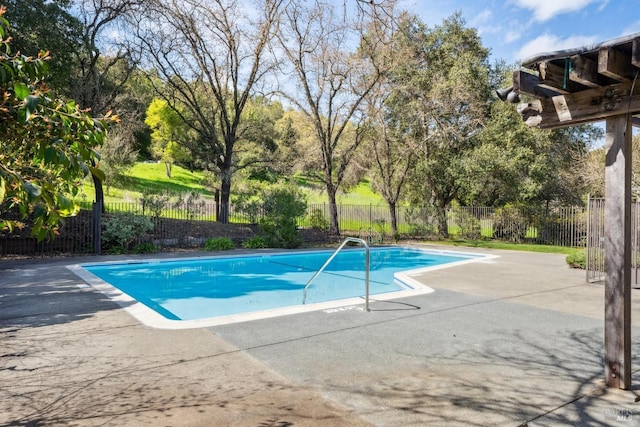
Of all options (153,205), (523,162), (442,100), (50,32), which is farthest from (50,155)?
(523,162)

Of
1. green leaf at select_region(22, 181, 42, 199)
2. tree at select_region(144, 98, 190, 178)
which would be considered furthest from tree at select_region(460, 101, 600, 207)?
green leaf at select_region(22, 181, 42, 199)

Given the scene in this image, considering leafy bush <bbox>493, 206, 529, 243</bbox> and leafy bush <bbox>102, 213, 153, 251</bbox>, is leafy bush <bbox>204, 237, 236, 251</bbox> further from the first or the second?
leafy bush <bbox>493, 206, 529, 243</bbox>

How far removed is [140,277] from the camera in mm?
10266

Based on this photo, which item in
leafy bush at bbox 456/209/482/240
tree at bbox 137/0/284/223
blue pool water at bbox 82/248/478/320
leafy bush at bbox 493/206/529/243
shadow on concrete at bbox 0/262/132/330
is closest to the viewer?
Result: shadow on concrete at bbox 0/262/132/330

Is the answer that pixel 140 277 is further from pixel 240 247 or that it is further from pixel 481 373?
pixel 481 373

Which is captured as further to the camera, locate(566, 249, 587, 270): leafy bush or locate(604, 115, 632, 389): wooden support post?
locate(566, 249, 587, 270): leafy bush

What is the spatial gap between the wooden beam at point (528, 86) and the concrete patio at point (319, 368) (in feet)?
7.91

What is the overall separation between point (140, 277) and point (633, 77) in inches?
395

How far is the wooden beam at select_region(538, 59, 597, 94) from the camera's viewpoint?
3273 mm

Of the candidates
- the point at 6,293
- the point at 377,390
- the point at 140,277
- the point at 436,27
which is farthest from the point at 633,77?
the point at 436,27

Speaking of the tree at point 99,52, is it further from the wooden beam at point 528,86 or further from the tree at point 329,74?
the wooden beam at point 528,86

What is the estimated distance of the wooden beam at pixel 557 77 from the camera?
3.27 m

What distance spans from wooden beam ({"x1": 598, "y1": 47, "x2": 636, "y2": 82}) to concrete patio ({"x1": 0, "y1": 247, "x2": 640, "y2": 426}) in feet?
7.82

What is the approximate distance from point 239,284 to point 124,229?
516 cm
